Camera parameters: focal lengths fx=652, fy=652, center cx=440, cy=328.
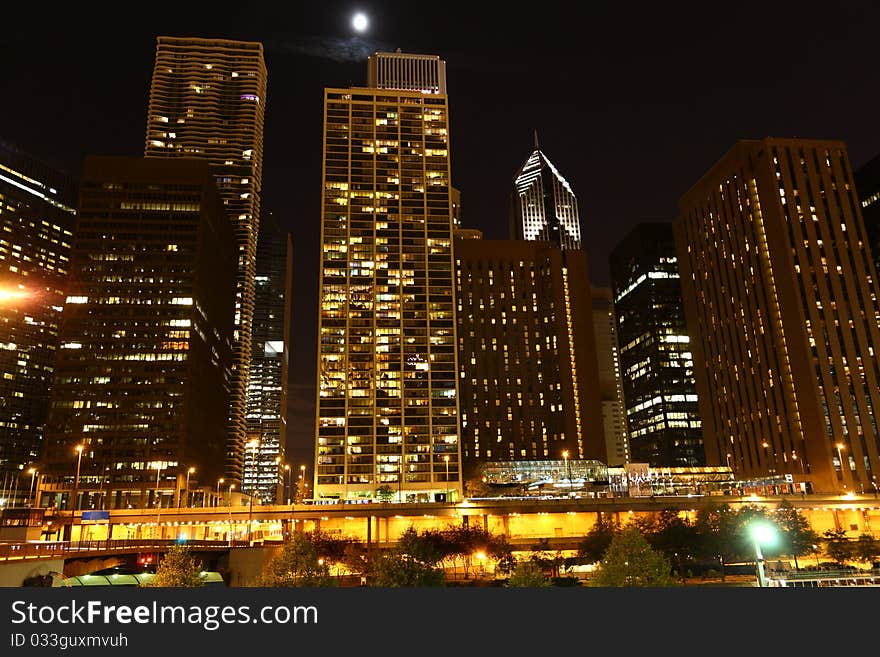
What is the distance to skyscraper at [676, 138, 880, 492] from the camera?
15788cm

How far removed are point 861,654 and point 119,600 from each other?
14391mm

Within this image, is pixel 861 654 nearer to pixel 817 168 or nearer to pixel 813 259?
pixel 813 259

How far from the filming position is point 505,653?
12.9 m

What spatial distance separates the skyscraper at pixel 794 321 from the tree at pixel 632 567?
12647 cm

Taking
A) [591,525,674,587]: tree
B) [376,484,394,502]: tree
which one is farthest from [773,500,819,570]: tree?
[376,484,394,502]: tree

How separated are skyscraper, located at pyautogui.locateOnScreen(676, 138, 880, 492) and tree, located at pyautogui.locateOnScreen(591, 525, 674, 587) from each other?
126 meters

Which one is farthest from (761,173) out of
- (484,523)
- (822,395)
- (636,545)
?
(636,545)

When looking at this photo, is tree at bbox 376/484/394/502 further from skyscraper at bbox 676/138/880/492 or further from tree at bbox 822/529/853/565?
tree at bbox 822/529/853/565

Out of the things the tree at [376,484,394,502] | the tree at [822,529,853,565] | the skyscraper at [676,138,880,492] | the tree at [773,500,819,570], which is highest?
the skyscraper at [676,138,880,492]

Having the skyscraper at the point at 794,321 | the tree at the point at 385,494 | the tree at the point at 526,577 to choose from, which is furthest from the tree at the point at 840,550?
the tree at the point at 385,494

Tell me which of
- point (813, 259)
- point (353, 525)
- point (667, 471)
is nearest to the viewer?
point (353, 525)

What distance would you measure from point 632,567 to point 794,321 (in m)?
143

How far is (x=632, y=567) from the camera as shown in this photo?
155 feet

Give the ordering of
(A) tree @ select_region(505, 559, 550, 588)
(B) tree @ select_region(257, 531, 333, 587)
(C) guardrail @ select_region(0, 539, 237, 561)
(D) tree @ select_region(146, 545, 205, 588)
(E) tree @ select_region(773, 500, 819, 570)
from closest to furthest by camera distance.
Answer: (A) tree @ select_region(505, 559, 550, 588) < (D) tree @ select_region(146, 545, 205, 588) < (C) guardrail @ select_region(0, 539, 237, 561) < (B) tree @ select_region(257, 531, 333, 587) < (E) tree @ select_region(773, 500, 819, 570)
